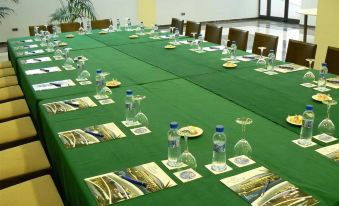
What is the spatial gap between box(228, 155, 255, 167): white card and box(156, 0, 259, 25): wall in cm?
1050

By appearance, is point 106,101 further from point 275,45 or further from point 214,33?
point 214,33

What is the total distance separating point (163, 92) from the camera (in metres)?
3.02

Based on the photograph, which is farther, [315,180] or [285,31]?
[285,31]

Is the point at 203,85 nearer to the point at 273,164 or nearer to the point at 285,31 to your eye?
the point at 273,164

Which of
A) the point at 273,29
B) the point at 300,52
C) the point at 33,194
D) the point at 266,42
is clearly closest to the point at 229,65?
the point at 300,52

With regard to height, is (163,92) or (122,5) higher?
(122,5)

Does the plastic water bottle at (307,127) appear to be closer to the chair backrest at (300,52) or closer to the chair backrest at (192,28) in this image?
the chair backrest at (300,52)

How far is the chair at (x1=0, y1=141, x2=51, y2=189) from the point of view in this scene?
8.06 ft

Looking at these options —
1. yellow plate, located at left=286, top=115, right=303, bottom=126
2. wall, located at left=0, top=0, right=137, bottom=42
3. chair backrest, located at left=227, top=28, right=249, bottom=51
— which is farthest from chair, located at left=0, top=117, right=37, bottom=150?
wall, located at left=0, top=0, right=137, bottom=42

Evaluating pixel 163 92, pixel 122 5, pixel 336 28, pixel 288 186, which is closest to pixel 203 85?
pixel 163 92

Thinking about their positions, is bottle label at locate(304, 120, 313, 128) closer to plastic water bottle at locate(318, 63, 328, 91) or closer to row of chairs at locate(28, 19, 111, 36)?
plastic water bottle at locate(318, 63, 328, 91)

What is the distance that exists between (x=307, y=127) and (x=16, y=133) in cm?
231

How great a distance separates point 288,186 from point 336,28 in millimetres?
4560

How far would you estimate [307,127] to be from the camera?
1.99 metres
